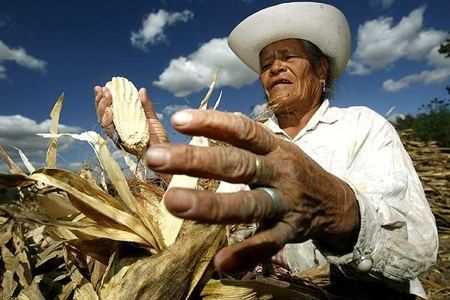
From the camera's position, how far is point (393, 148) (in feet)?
5.73

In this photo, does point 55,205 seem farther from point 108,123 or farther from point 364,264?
point 364,264

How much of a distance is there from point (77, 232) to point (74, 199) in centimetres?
10

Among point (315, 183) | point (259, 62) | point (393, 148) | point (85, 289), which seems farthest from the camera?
point (259, 62)

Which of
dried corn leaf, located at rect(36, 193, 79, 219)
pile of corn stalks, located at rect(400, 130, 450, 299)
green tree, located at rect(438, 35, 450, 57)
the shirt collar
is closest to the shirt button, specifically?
dried corn leaf, located at rect(36, 193, 79, 219)

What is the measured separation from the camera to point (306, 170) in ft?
3.03

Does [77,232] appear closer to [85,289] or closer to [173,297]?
[85,289]

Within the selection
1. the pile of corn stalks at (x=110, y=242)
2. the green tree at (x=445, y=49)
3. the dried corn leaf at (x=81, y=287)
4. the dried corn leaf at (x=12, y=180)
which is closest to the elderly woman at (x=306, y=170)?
the pile of corn stalks at (x=110, y=242)

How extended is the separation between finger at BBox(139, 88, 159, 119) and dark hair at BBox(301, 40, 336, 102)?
1.03 m

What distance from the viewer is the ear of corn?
156 cm

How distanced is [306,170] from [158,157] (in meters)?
0.37

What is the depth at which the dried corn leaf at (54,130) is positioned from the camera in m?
1.50

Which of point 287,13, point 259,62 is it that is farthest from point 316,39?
point 259,62

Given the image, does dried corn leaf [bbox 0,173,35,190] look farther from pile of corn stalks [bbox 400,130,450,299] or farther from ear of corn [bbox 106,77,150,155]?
pile of corn stalks [bbox 400,130,450,299]

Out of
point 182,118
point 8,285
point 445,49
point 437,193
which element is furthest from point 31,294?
point 445,49
